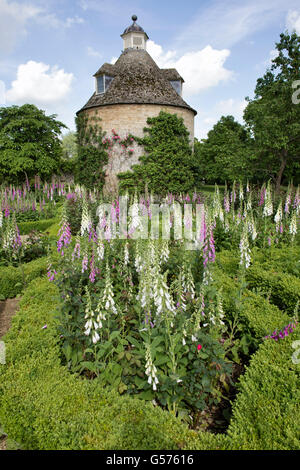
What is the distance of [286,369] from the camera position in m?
3.13

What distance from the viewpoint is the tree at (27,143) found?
85.5 ft

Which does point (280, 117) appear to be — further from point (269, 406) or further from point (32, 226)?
point (269, 406)

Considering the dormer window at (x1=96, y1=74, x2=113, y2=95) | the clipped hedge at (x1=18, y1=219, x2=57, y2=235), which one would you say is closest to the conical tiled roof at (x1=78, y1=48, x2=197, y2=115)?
the dormer window at (x1=96, y1=74, x2=113, y2=95)

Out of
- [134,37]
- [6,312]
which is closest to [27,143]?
[134,37]

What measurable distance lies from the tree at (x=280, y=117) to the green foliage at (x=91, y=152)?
9647mm

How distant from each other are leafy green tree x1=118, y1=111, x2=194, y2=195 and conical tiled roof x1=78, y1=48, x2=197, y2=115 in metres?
1.42

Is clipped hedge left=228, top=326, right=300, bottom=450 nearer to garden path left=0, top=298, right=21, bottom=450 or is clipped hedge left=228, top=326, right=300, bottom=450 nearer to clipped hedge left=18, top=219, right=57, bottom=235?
Result: garden path left=0, top=298, right=21, bottom=450

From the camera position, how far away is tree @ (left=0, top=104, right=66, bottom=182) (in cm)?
2605

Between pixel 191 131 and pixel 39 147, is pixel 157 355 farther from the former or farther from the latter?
pixel 39 147

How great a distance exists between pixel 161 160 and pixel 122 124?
11.1ft

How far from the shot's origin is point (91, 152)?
796 inches

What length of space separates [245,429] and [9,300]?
222 inches

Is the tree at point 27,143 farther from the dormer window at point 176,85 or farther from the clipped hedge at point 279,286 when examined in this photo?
the clipped hedge at point 279,286
